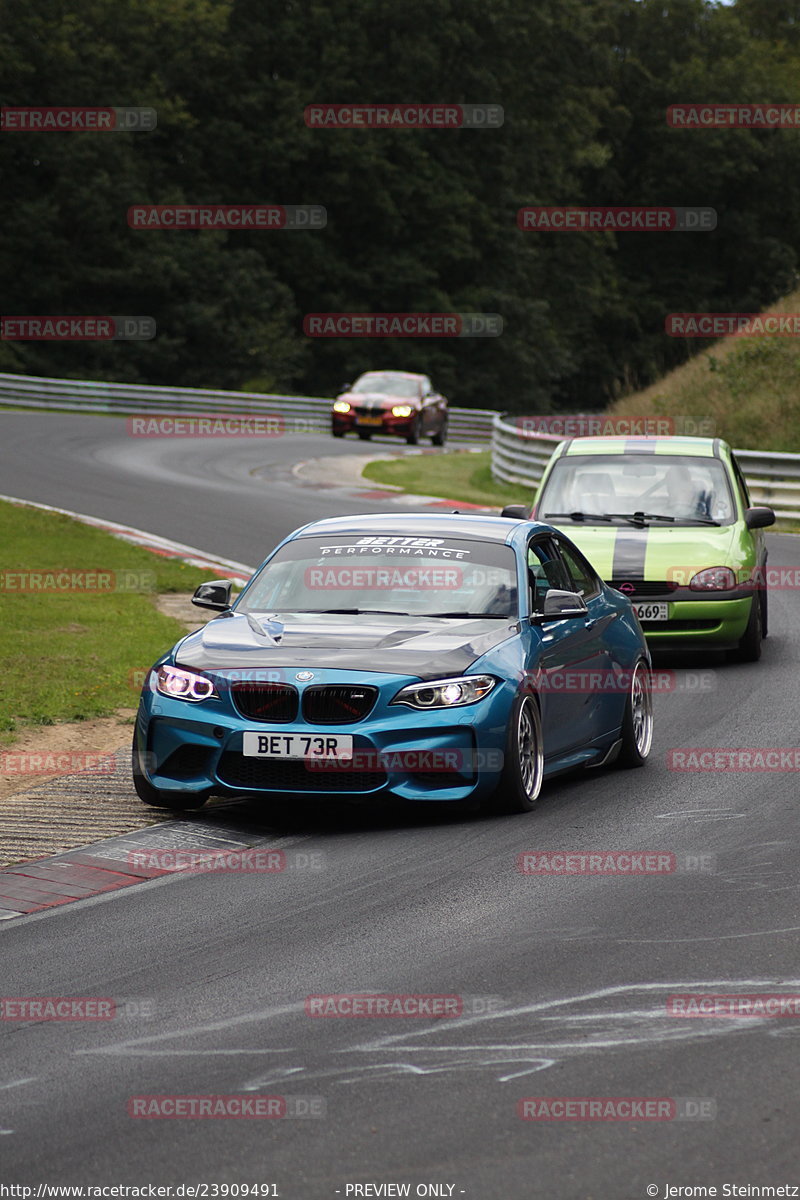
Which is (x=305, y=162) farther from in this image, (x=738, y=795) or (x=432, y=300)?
(x=738, y=795)

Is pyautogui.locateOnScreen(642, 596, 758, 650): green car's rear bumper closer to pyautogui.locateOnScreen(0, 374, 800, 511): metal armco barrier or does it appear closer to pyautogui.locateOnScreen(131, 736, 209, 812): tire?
pyautogui.locateOnScreen(131, 736, 209, 812): tire

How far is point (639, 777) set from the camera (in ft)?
34.3

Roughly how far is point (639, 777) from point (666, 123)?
79.4 m

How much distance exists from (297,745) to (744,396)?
28.2 metres

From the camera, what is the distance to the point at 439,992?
6117mm

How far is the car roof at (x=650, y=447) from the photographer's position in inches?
637

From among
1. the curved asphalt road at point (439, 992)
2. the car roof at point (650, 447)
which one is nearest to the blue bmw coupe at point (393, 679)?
the curved asphalt road at point (439, 992)

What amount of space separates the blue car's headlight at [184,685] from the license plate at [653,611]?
20.0ft

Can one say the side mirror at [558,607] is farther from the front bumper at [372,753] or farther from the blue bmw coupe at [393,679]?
the front bumper at [372,753]

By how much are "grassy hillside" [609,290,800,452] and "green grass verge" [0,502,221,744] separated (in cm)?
1518

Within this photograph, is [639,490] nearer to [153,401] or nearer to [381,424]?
[381,424]

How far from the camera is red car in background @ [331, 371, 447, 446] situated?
43625 millimetres

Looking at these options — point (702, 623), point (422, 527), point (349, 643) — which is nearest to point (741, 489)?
point (702, 623)

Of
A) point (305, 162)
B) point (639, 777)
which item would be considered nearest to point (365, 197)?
point (305, 162)
